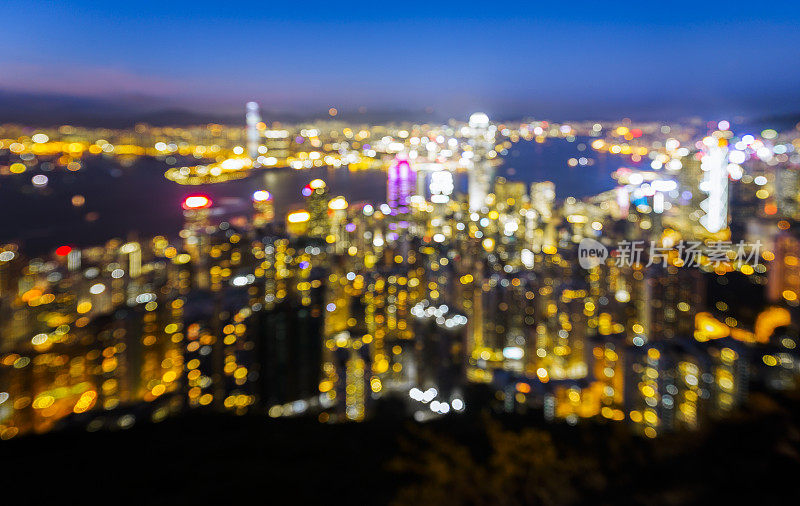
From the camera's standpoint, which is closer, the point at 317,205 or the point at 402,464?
the point at 402,464

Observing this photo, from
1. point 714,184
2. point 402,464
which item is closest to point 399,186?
point 714,184

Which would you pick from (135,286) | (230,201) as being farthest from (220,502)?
(230,201)

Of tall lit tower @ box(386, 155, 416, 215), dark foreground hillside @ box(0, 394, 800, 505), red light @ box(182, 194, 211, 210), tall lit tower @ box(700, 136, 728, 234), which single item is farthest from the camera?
tall lit tower @ box(386, 155, 416, 215)

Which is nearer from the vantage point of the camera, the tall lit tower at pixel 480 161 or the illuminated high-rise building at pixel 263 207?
the illuminated high-rise building at pixel 263 207

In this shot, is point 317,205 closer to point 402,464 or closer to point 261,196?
point 261,196

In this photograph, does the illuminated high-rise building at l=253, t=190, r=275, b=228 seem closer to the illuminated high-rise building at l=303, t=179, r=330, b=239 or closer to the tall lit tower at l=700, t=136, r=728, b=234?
the illuminated high-rise building at l=303, t=179, r=330, b=239

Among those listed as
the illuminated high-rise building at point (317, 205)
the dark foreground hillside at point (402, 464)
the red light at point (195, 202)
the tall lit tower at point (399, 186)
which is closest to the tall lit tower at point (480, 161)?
the tall lit tower at point (399, 186)

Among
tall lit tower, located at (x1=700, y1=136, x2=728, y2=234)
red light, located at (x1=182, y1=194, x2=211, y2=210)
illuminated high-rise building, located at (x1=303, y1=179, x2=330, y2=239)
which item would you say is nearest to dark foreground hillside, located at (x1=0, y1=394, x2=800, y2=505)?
red light, located at (x1=182, y1=194, x2=211, y2=210)

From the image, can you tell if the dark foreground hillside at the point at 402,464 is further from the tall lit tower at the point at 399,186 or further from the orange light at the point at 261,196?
the tall lit tower at the point at 399,186
